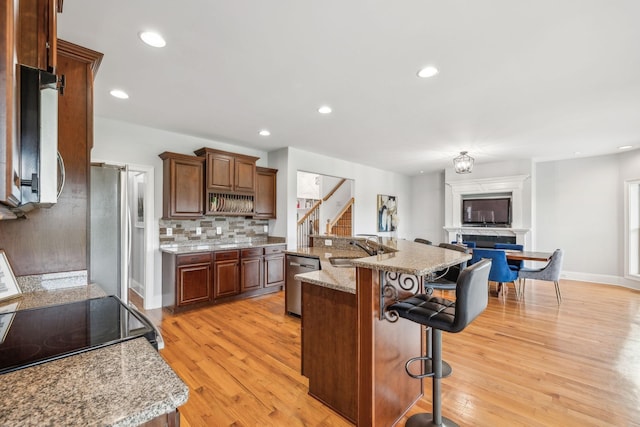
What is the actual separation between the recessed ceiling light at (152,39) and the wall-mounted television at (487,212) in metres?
6.77

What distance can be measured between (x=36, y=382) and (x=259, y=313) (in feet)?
10.6

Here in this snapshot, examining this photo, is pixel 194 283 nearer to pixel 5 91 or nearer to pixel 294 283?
pixel 294 283

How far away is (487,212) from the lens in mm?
6562

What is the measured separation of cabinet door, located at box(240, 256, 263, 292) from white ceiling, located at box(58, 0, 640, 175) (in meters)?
1.97

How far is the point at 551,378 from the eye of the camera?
A: 232cm

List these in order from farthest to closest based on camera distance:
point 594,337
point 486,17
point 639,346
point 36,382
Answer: point 594,337 < point 639,346 < point 486,17 < point 36,382

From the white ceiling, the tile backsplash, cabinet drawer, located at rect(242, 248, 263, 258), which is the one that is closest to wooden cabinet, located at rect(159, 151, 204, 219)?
the tile backsplash

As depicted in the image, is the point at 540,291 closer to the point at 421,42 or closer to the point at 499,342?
the point at 499,342

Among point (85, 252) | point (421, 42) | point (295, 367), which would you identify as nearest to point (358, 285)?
point (295, 367)

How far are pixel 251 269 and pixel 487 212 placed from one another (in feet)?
17.7

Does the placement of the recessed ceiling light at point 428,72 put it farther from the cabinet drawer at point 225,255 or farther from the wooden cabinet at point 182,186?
the cabinet drawer at point 225,255

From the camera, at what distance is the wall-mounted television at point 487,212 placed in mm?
6345

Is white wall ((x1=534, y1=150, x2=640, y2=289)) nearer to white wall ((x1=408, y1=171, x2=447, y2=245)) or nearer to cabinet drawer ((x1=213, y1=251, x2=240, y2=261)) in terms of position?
white wall ((x1=408, y1=171, x2=447, y2=245))

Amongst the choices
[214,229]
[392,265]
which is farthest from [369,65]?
[214,229]
